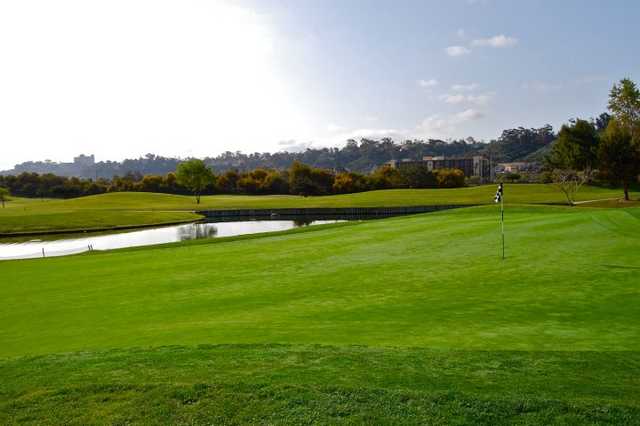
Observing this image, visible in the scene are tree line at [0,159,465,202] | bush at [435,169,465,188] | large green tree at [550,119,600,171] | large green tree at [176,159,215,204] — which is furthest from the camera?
tree line at [0,159,465,202]

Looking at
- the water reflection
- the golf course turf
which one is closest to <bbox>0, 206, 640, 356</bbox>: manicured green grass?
the golf course turf

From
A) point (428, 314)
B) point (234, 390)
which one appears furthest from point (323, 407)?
point (428, 314)

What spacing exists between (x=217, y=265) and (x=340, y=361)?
969 centimetres

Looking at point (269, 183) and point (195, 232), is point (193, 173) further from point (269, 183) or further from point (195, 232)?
point (195, 232)

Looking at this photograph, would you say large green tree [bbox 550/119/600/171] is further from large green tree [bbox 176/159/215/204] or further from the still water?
large green tree [bbox 176/159/215/204]

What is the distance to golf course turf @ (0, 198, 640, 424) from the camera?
510cm

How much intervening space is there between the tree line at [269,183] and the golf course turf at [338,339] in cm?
10015

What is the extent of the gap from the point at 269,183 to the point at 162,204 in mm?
38765

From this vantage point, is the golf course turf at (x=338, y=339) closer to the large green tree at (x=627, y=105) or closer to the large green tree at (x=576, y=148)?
the large green tree at (x=576, y=148)

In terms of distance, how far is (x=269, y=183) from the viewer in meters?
124

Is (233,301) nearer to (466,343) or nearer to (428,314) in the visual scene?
(428,314)

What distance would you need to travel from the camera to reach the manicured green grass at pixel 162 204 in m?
55.8

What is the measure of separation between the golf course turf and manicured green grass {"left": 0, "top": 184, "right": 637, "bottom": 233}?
147 feet

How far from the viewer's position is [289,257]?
16.1 metres
